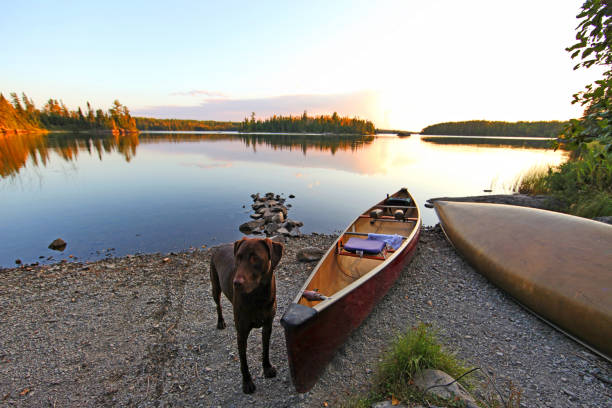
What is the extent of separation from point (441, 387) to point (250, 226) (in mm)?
10869

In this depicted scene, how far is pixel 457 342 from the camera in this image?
14.7 ft

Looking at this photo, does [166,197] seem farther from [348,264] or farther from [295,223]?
[348,264]

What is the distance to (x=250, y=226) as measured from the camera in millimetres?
12773

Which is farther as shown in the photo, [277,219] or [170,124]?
[170,124]

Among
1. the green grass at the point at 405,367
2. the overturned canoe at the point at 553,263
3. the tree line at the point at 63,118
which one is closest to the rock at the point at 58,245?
the green grass at the point at 405,367

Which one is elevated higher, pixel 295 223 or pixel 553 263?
pixel 553 263

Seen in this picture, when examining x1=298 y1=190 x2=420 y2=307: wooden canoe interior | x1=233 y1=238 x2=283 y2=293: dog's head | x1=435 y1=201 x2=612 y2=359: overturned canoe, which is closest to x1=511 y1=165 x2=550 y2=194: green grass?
x1=435 y1=201 x2=612 y2=359: overturned canoe

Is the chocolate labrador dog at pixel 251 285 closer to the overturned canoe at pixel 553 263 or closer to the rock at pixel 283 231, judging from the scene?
the overturned canoe at pixel 553 263

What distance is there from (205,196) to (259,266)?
56.3ft

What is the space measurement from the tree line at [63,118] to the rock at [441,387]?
143m

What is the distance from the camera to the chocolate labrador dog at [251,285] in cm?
271

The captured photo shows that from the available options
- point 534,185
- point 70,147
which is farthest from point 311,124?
point 534,185

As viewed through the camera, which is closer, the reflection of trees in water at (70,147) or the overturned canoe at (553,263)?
the overturned canoe at (553,263)

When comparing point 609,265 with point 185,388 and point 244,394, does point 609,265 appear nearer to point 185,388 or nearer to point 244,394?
point 244,394
